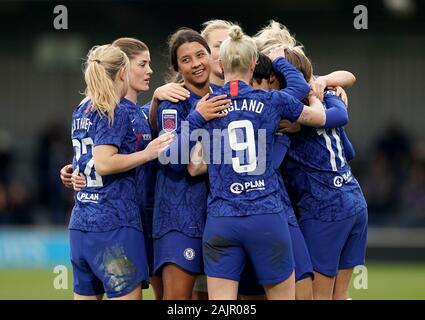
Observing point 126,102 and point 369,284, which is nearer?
point 126,102

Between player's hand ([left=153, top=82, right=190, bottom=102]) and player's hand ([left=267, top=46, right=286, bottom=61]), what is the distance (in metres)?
0.62

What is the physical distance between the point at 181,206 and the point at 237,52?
1.12 m

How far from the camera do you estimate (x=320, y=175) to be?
661cm

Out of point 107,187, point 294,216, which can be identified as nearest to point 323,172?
point 294,216

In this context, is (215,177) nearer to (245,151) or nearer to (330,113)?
(245,151)

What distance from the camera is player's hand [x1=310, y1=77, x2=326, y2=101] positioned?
6.55 metres

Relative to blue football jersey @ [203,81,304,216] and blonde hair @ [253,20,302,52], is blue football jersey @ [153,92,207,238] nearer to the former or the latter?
blue football jersey @ [203,81,304,216]

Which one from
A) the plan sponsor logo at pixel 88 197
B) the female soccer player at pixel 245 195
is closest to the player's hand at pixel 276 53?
the female soccer player at pixel 245 195

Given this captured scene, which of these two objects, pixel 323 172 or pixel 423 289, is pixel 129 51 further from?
pixel 423 289

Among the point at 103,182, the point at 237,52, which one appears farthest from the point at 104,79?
the point at 237,52

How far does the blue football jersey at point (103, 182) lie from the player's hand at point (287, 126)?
0.97m

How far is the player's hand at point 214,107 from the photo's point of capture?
599cm

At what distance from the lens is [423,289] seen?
1270cm

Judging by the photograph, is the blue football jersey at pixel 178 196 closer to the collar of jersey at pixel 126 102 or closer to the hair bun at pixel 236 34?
the collar of jersey at pixel 126 102
